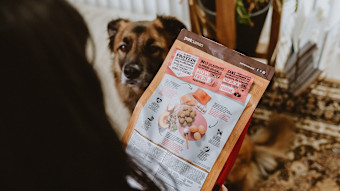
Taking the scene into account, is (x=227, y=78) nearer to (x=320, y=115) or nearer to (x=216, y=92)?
(x=216, y=92)

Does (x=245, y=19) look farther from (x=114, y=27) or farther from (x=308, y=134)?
(x=308, y=134)

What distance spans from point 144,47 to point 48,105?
0.54m

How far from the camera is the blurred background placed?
114cm

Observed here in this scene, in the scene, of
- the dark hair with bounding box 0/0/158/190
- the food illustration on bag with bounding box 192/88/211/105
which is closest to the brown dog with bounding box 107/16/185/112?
the food illustration on bag with bounding box 192/88/211/105

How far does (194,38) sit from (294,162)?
0.89 metres

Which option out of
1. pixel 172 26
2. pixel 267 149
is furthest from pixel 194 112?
pixel 267 149

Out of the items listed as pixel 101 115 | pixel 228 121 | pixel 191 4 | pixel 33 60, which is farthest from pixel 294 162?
pixel 33 60

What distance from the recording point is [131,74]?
942 millimetres

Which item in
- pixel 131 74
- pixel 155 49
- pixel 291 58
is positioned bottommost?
pixel 131 74

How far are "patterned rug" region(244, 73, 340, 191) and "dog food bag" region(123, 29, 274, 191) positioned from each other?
0.67 m

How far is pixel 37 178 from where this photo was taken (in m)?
0.49

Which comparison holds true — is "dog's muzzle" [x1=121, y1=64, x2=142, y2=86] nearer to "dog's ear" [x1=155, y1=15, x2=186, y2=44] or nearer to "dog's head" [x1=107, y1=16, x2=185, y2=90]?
"dog's head" [x1=107, y1=16, x2=185, y2=90]

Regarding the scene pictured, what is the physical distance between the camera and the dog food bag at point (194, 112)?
73 centimetres

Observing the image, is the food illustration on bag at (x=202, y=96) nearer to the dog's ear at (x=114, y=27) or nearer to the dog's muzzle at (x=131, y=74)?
the dog's muzzle at (x=131, y=74)
